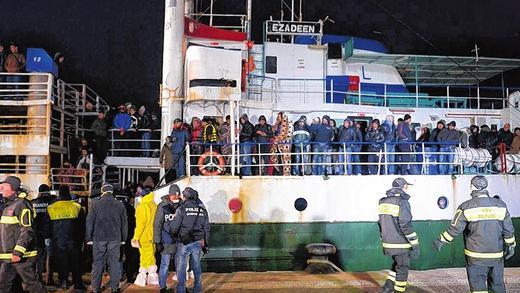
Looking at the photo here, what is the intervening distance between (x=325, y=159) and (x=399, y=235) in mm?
4659

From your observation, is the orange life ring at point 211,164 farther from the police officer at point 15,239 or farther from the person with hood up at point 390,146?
the police officer at point 15,239

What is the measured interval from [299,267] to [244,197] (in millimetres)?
1976

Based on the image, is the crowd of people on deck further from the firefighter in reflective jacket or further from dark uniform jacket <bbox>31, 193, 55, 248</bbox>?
the firefighter in reflective jacket

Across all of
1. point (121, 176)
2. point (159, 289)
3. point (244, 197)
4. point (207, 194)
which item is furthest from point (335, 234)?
point (121, 176)

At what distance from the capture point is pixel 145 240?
852cm

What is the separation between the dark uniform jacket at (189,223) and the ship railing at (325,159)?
11.9ft

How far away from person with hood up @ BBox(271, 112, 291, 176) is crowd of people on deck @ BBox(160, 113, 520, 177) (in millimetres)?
24

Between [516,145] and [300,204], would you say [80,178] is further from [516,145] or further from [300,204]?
[516,145]

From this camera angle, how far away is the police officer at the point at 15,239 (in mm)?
6629

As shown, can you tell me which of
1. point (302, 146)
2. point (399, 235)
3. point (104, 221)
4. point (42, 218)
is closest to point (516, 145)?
point (302, 146)

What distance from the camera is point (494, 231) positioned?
614 centimetres

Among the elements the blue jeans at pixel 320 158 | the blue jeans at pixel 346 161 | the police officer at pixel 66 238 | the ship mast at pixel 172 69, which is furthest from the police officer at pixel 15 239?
the blue jeans at pixel 346 161

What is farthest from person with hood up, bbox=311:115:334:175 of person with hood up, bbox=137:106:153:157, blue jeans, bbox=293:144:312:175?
person with hood up, bbox=137:106:153:157

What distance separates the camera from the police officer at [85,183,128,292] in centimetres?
746
